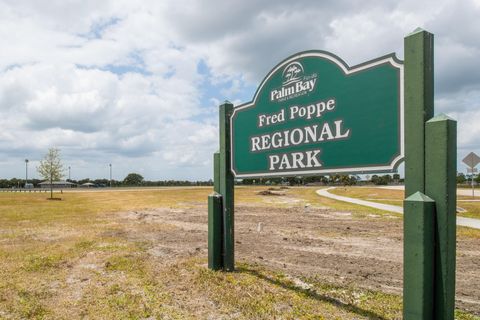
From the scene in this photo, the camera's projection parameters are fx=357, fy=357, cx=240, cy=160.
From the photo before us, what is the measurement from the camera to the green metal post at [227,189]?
22.2 feet

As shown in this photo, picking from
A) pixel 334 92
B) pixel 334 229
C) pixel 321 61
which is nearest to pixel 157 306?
pixel 334 92

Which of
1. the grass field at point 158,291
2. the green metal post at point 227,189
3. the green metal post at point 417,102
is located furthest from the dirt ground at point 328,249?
the green metal post at point 417,102

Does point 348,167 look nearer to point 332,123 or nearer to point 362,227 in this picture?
point 332,123

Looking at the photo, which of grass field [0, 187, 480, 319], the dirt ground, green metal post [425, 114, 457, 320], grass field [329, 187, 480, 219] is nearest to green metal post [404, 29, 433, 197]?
green metal post [425, 114, 457, 320]

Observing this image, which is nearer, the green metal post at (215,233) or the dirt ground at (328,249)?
the dirt ground at (328,249)

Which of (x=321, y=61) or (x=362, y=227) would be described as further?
(x=362, y=227)

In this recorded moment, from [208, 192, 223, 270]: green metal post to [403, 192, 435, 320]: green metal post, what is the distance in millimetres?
3888

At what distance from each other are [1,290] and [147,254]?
309 cm

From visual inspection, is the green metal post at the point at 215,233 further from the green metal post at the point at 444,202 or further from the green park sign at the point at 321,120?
the green metal post at the point at 444,202

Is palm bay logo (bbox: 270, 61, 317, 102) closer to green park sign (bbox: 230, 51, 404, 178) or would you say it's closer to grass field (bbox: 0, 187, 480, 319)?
green park sign (bbox: 230, 51, 404, 178)

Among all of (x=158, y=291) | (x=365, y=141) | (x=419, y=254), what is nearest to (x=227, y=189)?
(x=158, y=291)

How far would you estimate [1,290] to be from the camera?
566 centimetres

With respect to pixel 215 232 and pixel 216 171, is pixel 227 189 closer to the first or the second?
pixel 216 171

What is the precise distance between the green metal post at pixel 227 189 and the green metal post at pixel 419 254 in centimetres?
373
